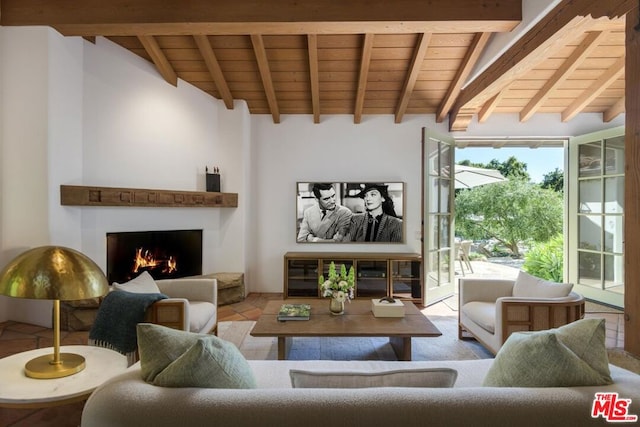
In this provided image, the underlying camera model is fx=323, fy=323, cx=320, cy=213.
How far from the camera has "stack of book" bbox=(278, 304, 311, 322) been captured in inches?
99.4

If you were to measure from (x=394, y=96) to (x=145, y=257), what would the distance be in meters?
3.81

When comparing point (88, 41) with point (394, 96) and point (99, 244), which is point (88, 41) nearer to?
point (99, 244)

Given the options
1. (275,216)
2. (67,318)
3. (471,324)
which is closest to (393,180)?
(275,216)

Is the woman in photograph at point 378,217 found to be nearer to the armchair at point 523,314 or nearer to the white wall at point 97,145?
the white wall at point 97,145

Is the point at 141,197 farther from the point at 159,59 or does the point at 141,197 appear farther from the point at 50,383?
the point at 50,383

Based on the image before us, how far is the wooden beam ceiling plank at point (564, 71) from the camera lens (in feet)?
10.8

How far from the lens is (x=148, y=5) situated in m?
2.80

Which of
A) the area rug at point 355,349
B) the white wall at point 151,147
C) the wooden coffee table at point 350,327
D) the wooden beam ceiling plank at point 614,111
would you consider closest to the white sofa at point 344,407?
the wooden coffee table at point 350,327

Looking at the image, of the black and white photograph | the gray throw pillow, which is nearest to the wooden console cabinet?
the black and white photograph

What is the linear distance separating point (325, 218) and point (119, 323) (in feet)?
9.91

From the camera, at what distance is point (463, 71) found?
371 cm

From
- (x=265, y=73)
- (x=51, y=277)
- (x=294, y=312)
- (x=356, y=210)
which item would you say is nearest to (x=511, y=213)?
(x=356, y=210)

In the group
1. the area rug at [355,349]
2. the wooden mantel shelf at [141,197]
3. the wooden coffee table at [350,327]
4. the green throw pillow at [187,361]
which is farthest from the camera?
the wooden mantel shelf at [141,197]

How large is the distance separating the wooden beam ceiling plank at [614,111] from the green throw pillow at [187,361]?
5681 mm
